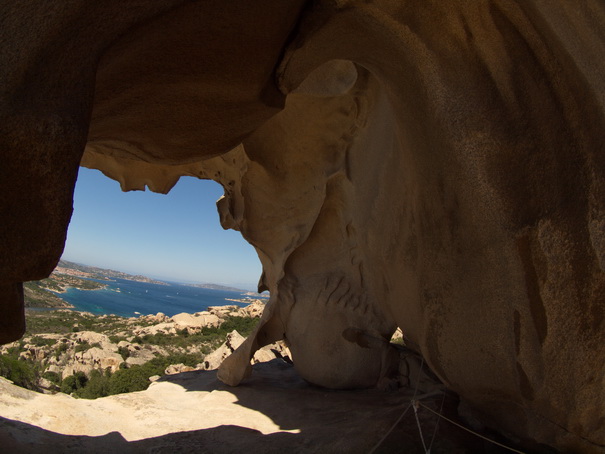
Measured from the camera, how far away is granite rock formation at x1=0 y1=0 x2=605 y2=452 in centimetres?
106

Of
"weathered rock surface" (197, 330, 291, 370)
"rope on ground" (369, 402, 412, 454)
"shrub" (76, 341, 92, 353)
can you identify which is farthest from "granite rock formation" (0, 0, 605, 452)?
"shrub" (76, 341, 92, 353)

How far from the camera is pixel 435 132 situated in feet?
5.68

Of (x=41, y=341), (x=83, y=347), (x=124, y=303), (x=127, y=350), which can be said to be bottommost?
(x=124, y=303)

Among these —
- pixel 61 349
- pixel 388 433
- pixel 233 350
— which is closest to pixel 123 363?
pixel 61 349

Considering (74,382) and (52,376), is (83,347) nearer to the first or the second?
(52,376)

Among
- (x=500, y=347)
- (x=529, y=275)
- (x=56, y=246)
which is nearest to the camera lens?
(x=56, y=246)

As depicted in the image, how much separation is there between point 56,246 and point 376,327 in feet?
9.32

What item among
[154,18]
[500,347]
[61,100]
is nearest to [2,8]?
[61,100]

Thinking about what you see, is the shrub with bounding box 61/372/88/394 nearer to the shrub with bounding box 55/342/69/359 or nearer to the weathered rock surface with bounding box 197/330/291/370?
the shrub with bounding box 55/342/69/359

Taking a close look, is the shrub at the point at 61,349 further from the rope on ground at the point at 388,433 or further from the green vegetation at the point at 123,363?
the rope on ground at the point at 388,433

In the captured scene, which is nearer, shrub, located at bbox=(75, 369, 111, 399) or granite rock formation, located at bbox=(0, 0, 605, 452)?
granite rock formation, located at bbox=(0, 0, 605, 452)

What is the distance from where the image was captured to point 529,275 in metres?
1.70

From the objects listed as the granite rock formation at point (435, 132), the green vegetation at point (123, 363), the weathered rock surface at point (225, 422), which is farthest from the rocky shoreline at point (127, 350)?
the granite rock formation at point (435, 132)

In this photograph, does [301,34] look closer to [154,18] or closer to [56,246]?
[154,18]
